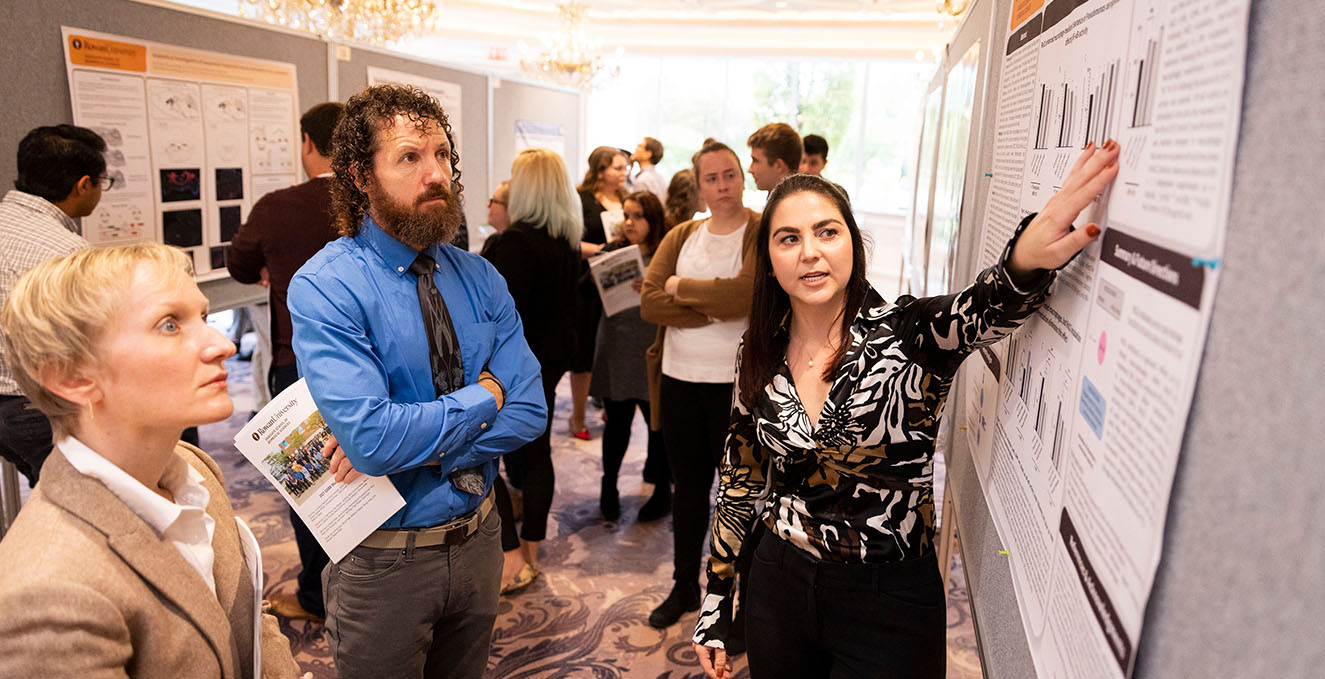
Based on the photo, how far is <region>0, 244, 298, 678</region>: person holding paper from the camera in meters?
0.94

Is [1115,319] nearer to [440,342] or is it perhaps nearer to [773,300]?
[773,300]

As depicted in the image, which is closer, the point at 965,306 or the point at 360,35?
the point at 965,306

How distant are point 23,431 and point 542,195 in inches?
68.7

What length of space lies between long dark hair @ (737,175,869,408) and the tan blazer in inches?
38.3

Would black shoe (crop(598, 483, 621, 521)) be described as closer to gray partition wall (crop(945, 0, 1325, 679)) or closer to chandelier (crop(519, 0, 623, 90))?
gray partition wall (crop(945, 0, 1325, 679))

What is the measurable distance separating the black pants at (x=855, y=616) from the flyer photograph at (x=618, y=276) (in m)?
2.12

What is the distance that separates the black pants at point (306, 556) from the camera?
9.21 feet

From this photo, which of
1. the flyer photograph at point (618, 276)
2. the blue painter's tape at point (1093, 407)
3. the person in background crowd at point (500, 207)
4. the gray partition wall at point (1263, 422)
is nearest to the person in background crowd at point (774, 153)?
the flyer photograph at point (618, 276)

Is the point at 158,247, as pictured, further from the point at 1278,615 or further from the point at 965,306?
the point at 1278,615

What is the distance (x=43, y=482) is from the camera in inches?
41.9

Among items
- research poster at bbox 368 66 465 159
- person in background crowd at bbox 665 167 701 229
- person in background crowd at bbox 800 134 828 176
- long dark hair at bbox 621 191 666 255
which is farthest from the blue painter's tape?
person in background crowd at bbox 800 134 828 176

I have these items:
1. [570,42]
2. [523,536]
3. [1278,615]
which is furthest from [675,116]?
[1278,615]

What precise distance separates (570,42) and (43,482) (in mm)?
9274

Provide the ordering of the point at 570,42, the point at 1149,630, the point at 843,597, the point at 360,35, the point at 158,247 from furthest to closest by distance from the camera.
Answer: the point at 570,42 → the point at 360,35 → the point at 843,597 → the point at 158,247 → the point at 1149,630
